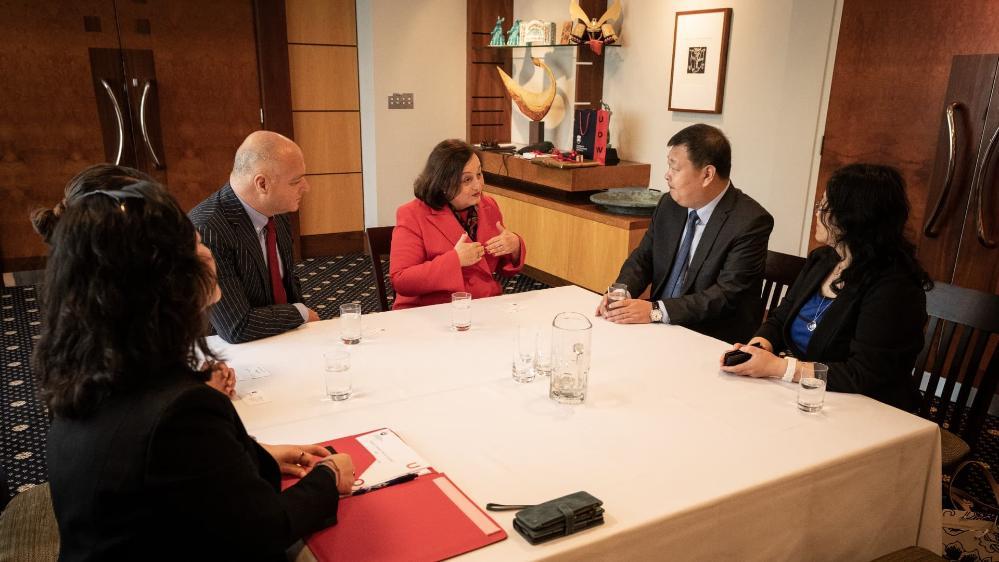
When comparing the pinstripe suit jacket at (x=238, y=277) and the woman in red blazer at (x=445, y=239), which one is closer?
the pinstripe suit jacket at (x=238, y=277)

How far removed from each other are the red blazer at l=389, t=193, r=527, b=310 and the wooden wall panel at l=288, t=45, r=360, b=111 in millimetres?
3361

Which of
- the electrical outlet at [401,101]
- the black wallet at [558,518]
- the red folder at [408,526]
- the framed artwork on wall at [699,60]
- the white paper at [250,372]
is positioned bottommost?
the red folder at [408,526]

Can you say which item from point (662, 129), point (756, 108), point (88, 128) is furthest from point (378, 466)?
point (88, 128)

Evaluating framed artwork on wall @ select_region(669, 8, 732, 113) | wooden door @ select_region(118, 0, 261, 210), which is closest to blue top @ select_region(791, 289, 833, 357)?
framed artwork on wall @ select_region(669, 8, 732, 113)

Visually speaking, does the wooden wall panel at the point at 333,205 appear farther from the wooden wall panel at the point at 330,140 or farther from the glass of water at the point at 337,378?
the glass of water at the point at 337,378

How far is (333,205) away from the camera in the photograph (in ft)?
20.1

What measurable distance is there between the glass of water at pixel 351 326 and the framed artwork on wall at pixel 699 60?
3.29 metres

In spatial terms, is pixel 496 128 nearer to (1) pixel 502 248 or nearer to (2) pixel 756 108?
(2) pixel 756 108

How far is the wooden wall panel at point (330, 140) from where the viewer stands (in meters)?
5.81

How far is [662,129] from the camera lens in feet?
16.3

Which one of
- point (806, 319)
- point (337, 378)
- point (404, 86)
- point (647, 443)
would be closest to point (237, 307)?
point (337, 378)

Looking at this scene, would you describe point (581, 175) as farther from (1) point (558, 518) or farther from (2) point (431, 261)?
(1) point (558, 518)

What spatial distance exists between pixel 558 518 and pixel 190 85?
17.1ft

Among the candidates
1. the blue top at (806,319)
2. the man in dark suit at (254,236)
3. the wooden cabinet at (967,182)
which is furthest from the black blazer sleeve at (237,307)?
the wooden cabinet at (967,182)
